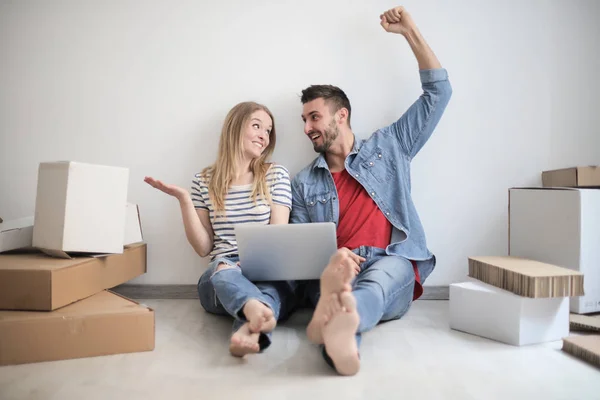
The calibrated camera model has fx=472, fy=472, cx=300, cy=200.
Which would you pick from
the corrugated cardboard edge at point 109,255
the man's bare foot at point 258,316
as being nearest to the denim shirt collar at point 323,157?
the man's bare foot at point 258,316

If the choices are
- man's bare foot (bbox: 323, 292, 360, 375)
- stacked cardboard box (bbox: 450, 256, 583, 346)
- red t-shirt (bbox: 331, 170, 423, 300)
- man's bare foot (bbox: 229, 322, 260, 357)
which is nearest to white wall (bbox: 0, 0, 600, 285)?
red t-shirt (bbox: 331, 170, 423, 300)

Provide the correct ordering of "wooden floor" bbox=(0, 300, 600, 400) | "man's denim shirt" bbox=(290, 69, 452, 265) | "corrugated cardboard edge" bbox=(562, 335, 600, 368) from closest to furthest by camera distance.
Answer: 1. "wooden floor" bbox=(0, 300, 600, 400)
2. "corrugated cardboard edge" bbox=(562, 335, 600, 368)
3. "man's denim shirt" bbox=(290, 69, 452, 265)

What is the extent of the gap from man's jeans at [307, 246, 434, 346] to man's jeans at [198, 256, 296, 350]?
0.44 feet

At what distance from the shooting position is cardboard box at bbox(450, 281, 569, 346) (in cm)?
148

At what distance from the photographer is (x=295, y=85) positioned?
84.4 inches

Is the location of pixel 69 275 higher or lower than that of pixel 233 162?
lower

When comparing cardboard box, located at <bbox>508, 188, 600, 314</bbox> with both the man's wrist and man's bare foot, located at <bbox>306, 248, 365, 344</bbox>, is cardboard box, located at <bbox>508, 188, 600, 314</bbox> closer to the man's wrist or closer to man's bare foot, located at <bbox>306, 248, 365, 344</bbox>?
the man's wrist

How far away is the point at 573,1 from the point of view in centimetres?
213

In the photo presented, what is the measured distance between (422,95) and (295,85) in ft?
1.87

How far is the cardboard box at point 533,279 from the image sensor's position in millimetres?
1446

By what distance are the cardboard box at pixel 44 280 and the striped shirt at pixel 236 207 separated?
47 cm

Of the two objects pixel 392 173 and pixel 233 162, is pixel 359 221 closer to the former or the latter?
pixel 392 173

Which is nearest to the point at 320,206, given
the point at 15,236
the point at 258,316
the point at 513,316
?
the point at 258,316

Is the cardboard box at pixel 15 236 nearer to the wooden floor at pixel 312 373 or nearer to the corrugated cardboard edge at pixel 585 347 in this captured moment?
the wooden floor at pixel 312 373
